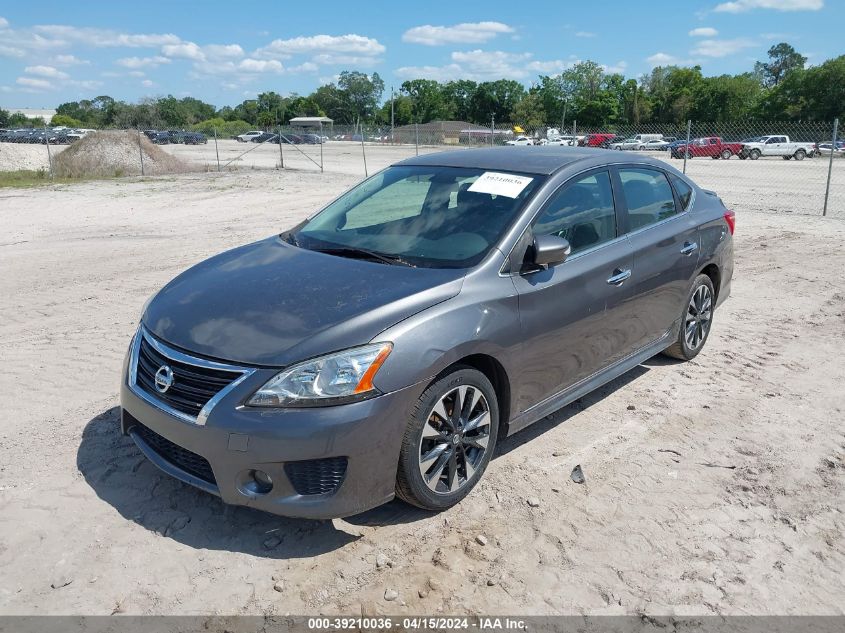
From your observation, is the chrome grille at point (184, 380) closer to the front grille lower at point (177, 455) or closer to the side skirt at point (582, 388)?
the front grille lower at point (177, 455)

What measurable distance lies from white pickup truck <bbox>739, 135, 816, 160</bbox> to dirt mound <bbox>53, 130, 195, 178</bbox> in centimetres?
3231

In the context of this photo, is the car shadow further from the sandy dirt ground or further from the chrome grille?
the chrome grille

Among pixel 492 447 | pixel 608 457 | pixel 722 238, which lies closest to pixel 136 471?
pixel 492 447

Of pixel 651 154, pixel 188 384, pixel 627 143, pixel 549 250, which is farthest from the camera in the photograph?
pixel 627 143

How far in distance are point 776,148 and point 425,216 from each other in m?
43.5

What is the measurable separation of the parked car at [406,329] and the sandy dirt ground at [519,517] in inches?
12.1

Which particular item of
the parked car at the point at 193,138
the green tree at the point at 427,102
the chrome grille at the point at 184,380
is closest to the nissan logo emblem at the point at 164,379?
the chrome grille at the point at 184,380

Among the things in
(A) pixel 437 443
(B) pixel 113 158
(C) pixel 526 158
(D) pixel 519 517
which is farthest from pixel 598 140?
(A) pixel 437 443

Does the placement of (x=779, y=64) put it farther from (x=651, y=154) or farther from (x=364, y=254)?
(x=364, y=254)

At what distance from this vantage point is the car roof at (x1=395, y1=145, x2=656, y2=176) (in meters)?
4.42

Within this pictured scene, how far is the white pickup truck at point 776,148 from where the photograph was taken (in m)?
41.0

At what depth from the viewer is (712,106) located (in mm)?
82000

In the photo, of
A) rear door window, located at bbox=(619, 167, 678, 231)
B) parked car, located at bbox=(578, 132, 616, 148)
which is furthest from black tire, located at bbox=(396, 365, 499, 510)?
parked car, located at bbox=(578, 132, 616, 148)

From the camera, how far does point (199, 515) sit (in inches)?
138
